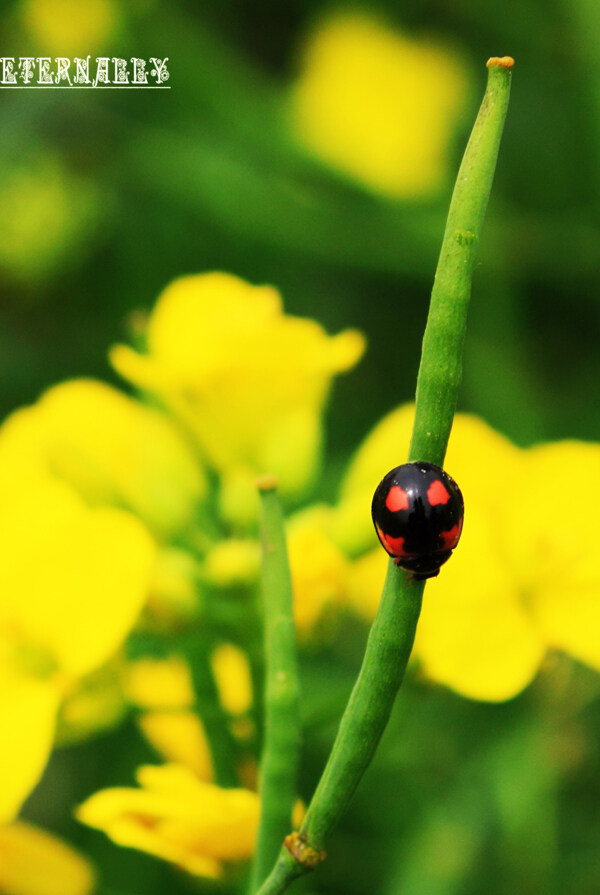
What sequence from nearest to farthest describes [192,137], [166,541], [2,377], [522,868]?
[166,541] → [522,868] → [2,377] → [192,137]

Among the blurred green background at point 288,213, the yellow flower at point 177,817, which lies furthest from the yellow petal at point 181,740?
the blurred green background at point 288,213

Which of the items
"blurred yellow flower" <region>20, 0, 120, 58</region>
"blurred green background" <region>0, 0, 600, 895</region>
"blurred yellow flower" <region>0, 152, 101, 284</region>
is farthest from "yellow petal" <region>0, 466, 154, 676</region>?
"blurred yellow flower" <region>20, 0, 120, 58</region>

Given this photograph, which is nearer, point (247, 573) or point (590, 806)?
point (247, 573)

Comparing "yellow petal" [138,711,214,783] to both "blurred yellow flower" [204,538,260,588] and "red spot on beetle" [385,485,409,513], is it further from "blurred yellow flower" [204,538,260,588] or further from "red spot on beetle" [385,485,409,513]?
"red spot on beetle" [385,485,409,513]

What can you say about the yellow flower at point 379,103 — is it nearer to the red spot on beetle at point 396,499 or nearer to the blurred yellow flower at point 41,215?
the blurred yellow flower at point 41,215

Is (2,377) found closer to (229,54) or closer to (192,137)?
(192,137)

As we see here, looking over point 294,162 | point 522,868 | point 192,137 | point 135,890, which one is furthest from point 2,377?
point 522,868

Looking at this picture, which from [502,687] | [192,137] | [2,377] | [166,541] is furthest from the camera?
[192,137]
